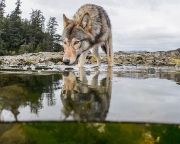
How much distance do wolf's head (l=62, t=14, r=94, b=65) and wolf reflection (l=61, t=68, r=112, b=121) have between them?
3.85 meters

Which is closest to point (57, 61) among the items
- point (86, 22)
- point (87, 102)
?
point (86, 22)

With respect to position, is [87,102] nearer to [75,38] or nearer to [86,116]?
[86,116]

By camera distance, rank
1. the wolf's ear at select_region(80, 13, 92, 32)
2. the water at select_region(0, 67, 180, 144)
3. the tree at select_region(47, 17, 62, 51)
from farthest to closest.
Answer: the tree at select_region(47, 17, 62, 51) < the wolf's ear at select_region(80, 13, 92, 32) < the water at select_region(0, 67, 180, 144)

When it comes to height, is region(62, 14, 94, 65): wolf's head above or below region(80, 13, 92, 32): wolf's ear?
below

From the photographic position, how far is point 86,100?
22.9ft

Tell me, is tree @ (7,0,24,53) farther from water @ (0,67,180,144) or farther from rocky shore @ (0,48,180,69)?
water @ (0,67,180,144)

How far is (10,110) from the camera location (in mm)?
6238

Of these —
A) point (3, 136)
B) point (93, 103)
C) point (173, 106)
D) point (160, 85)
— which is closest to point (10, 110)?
point (3, 136)

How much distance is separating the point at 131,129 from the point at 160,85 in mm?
4409

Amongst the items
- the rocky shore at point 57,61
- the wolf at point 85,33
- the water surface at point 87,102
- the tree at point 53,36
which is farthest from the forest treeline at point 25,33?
the water surface at point 87,102

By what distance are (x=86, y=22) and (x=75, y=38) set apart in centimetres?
117

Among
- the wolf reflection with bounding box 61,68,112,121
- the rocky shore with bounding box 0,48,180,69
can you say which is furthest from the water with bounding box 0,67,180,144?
the rocky shore with bounding box 0,48,180,69

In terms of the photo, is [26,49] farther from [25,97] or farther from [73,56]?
[25,97]

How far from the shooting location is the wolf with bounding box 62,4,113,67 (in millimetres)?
13242
